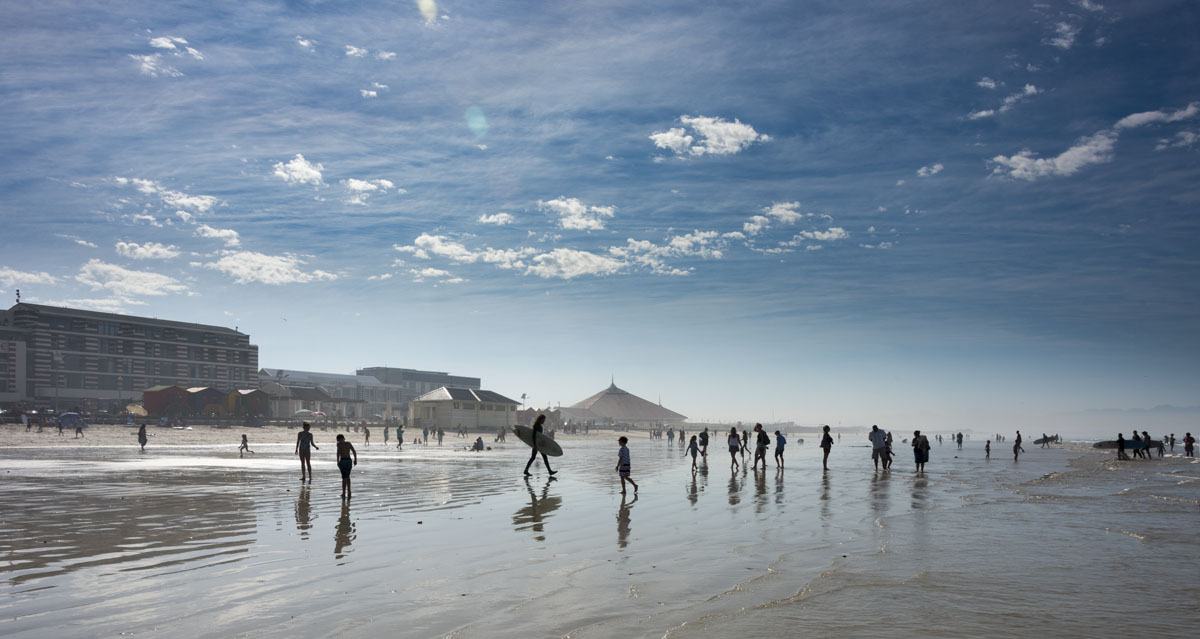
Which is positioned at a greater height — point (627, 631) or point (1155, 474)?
point (627, 631)

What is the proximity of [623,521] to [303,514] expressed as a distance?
22.3 ft

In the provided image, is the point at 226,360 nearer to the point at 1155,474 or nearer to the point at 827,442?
the point at 827,442

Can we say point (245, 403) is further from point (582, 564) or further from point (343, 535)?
point (582, 564)

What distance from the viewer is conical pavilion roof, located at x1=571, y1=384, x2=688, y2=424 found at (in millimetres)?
126125

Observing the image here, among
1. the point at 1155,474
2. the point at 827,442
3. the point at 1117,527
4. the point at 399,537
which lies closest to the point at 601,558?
the point at 399,537

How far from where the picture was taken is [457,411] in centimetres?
8994

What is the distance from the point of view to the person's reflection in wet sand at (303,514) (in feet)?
45.9

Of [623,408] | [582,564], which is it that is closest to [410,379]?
[623,408]

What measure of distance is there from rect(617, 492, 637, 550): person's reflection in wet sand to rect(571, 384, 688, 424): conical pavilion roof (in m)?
104

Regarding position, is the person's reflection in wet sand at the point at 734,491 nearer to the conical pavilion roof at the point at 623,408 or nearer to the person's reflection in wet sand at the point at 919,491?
the person's reflection in wet sand at the point at 919,491

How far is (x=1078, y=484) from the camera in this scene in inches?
1160

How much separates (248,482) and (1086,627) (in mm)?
23209

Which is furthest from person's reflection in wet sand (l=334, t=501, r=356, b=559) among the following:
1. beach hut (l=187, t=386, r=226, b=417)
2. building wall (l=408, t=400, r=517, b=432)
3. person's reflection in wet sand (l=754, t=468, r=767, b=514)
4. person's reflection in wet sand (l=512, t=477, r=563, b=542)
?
beach hut (l=187, t=386, r=226, b=417)

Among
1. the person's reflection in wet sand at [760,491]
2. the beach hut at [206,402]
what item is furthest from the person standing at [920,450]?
the beach hut at [206,402]
